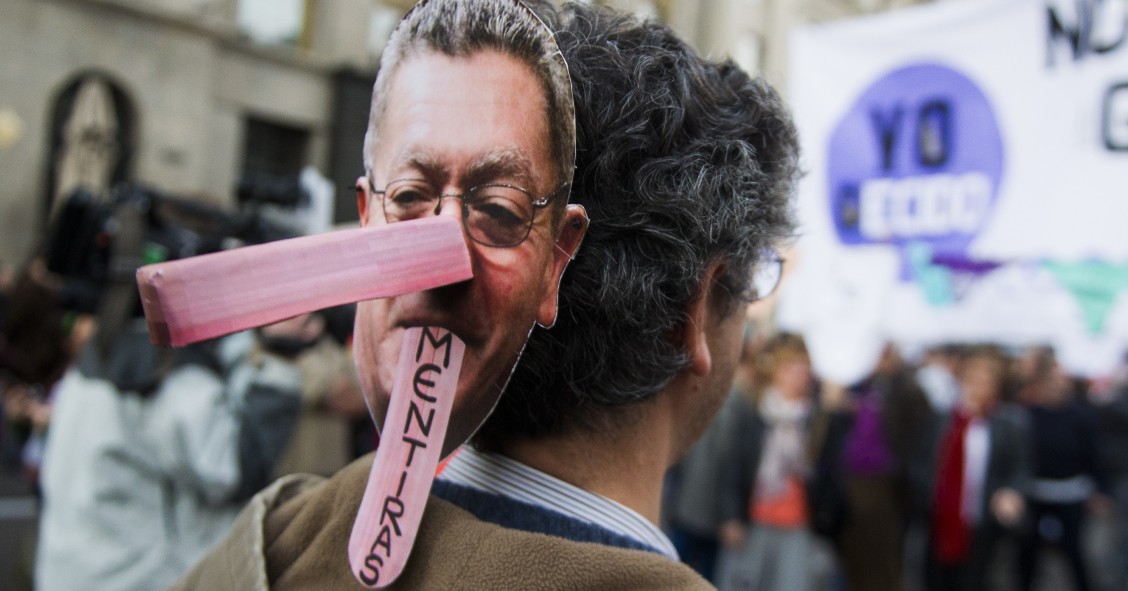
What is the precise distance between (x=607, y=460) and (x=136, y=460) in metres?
2.21

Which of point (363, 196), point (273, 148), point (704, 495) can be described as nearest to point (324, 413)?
point (704, 495)

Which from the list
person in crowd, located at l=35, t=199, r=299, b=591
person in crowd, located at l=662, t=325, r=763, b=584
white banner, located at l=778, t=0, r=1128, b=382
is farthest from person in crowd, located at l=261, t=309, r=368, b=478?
white banner, located at l=778, t=0, r=1128, b=382

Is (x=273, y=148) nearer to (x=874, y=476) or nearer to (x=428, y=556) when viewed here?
(x=874, y=476)

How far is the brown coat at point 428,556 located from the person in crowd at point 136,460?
1743 mm

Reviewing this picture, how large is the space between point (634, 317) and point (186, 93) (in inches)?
463

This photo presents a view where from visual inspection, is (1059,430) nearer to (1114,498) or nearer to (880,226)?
(1114,498)

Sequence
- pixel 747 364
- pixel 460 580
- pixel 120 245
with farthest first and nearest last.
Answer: pixel 747 364
pixel 120 245
pixel 460 580

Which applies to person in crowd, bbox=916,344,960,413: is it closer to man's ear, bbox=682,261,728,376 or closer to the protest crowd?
the protest crowd

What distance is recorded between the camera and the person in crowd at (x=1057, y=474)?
20.2 ft

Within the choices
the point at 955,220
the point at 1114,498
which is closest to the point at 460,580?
the point at 955,220

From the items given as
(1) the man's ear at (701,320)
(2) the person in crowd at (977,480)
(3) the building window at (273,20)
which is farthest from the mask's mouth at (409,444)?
(3) the building window at (273,20)

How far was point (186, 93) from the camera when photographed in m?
11.5

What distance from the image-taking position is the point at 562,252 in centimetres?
89

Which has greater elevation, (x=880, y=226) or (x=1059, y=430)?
(x=880, y=226)
